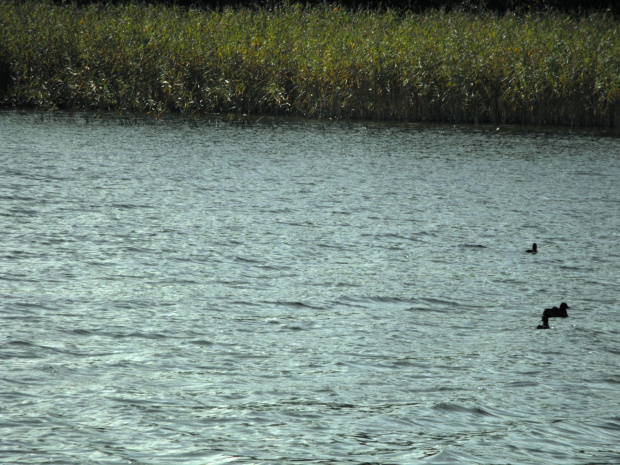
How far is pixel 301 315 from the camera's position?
808 centimetres

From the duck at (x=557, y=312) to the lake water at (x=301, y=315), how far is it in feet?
0.22

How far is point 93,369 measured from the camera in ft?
20.8

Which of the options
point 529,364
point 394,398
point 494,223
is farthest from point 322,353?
point 494,223

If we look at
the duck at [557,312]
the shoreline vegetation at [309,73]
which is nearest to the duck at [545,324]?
the duck at [557,312]

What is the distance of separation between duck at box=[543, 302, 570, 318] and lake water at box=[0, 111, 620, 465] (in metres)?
0.07

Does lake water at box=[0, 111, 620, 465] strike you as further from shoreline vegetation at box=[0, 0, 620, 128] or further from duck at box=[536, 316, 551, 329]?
shoreline vegetation at box=[0, 0, 620, 128]

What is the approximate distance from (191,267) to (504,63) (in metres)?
16.1

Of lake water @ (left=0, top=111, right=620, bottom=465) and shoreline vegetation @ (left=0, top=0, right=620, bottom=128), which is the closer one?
lake water @ (left=0, top=111, right=620, bottom=465)

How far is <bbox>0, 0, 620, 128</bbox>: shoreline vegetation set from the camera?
23406mm

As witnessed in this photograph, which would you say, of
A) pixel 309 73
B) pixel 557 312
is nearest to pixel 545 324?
pixel 557 312

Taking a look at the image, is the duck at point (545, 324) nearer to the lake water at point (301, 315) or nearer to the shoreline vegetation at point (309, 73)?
the lake water at point (301, 315)

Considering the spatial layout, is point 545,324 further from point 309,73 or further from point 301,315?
point 309,73

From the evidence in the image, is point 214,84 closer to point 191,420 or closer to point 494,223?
point 494,223

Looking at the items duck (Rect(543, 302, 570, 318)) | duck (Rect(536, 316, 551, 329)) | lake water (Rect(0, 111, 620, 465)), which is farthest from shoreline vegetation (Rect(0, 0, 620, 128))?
duck (Rect(536, 316, 551, 329))
